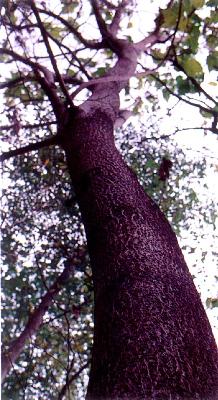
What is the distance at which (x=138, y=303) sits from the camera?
146 cm

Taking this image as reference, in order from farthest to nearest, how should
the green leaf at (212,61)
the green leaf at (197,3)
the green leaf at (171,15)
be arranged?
the green leaf at (212,61), the green leaf at (171,15), the green leaf at (197,3)

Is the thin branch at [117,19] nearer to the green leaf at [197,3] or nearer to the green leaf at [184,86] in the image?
the green leaf at [184,86]

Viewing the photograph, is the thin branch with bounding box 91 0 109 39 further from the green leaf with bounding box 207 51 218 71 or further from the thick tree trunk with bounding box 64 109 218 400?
the thick tree trunk with bounding box 64 109 218 400

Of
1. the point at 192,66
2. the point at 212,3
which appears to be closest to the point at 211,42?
the point at 212,3

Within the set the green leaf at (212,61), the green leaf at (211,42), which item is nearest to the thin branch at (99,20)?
the green leaf at (211,42)

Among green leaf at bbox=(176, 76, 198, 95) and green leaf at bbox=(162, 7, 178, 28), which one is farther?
green leaf at bbox=(176, 76, 198, 95)

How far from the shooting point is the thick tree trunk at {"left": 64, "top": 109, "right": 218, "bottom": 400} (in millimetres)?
1222

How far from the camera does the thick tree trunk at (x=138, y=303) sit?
122cm

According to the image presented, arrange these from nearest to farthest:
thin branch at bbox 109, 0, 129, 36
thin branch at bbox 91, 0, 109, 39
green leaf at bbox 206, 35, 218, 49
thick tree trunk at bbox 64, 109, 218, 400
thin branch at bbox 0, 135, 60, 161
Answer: thick tree trunk at bbox 64, 109, 218, 400 → thin branch at bbox 0, 135, 60, 161 → green leaf at bbox 206, 35, 218, 49 → thin branch at bbox 91, 0, 109, 39 → thin branch at bbox 109, 0, 129, 36

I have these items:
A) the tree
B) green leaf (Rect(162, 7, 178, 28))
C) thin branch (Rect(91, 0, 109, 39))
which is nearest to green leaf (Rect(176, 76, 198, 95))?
the tree

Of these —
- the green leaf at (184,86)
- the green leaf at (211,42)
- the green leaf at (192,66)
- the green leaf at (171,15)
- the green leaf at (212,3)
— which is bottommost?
the green leaf at (192,66)

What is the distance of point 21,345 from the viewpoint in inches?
173

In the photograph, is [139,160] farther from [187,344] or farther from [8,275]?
[187,344]

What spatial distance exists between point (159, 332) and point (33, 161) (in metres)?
4.41
